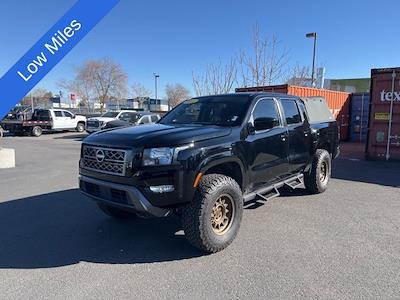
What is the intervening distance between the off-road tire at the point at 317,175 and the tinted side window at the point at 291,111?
3.31ft

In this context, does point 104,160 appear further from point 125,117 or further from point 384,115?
point 125,117

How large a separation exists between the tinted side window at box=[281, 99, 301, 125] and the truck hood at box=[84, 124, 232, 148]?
1686 millimetres

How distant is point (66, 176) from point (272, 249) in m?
6.16

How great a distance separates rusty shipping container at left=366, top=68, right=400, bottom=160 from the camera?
34.7 ft

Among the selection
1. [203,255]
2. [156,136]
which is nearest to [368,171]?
[203,255]

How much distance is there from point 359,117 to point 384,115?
693 centimetres

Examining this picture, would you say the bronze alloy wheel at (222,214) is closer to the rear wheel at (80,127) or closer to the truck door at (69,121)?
the truck door at (69,121)

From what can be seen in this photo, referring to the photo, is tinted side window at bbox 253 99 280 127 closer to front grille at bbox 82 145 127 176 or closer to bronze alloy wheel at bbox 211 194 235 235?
bronze alloy wheel at bbox 211 194 235 235

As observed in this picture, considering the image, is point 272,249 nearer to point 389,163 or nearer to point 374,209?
point 374,209

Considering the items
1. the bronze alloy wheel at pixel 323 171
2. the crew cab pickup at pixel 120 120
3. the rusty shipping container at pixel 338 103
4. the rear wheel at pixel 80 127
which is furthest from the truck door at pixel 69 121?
the bronze alloy wheel at pixel 323 171

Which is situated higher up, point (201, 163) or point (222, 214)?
point (201, 163)

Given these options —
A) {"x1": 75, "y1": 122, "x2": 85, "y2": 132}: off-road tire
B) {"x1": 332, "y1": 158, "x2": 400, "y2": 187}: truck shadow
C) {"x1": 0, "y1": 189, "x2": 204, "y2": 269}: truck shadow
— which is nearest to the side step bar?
{"x1": 0, "y1": 189, "x2": 204, "y2": 269}: truck shadow

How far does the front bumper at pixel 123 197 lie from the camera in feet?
11.8

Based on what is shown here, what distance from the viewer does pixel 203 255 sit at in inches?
156
